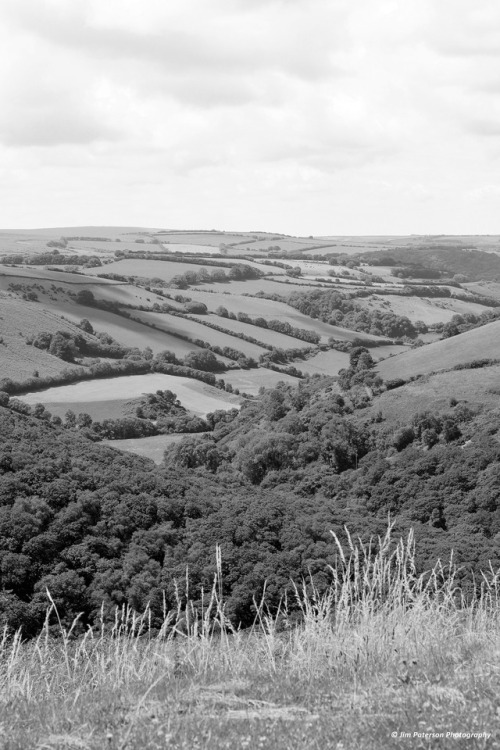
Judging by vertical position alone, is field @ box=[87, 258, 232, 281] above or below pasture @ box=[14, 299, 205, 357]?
above

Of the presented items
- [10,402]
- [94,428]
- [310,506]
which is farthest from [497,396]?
[10,402]

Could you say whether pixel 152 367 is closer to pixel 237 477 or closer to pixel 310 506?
pixel 237 477

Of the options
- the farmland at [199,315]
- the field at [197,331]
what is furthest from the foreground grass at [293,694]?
the field at [197,331]

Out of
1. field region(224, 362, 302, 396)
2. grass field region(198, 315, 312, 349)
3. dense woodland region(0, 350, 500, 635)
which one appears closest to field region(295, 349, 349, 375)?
grass field region(198, 315, 312, 349)

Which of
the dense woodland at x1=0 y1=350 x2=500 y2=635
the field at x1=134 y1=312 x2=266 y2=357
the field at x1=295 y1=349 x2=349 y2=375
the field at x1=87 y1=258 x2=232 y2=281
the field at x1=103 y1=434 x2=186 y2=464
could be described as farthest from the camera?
the field at x1=87 y1=258 x2=232 y2=281

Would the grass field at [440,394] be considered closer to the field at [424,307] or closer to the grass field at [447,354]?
the grass field at [447,354]

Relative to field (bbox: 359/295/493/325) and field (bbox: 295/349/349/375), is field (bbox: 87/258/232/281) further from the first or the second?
field (bbox: 295/349/349/375)
